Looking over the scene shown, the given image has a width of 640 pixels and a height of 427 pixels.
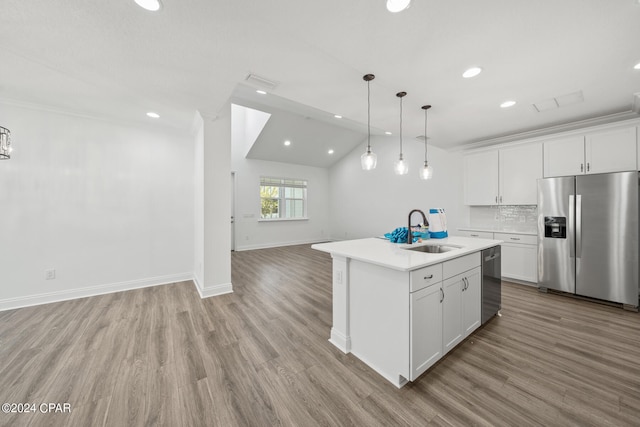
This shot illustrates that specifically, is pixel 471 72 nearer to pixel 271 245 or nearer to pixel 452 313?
pixel 452 313

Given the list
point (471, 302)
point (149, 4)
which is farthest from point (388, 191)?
point (149, 4)

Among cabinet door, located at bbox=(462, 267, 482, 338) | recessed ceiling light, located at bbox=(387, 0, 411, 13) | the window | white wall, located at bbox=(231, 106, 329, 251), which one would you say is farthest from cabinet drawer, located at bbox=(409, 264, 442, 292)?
the window

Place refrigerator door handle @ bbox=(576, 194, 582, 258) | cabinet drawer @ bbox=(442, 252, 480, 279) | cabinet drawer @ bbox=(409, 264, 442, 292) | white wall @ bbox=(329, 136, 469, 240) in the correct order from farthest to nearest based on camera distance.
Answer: white wall @ bbox=(329, 136, 469, 240) → refrigerator door handle @ bbox=(576, 194, 582, 258) → cabinet drawer @ bbox=(442, 252, 480, 279) → cabinet drawer @ bbox=(409, 264, 442, 292)

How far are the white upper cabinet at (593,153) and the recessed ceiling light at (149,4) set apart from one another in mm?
4813

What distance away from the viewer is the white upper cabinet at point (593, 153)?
2883 millimetres

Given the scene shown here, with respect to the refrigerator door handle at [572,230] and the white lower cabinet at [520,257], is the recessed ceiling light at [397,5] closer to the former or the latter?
the refrigerator door handle at [572,230]

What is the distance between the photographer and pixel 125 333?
7.56 feet

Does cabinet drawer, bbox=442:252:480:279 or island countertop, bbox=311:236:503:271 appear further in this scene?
cabinet drawer, bbox=442:252:480:279

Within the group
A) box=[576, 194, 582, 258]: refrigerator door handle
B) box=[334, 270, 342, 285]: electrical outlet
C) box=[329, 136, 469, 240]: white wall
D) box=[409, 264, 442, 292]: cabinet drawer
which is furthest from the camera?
box=[329, 136, 469, 240]: white wall

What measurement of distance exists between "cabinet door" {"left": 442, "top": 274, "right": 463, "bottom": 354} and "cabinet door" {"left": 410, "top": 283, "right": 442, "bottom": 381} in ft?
0.28

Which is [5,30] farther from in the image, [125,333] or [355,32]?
[125,333]

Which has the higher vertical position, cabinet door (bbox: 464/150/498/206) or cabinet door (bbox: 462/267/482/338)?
cabinet door (bbox: 464/150/498/206)

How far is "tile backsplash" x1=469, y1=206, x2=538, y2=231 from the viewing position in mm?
3956

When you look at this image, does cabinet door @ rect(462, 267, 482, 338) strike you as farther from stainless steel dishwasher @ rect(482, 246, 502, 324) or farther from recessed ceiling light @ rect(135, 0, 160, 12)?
recessed ceiling light @ rect(135, 0, 160, 12)
